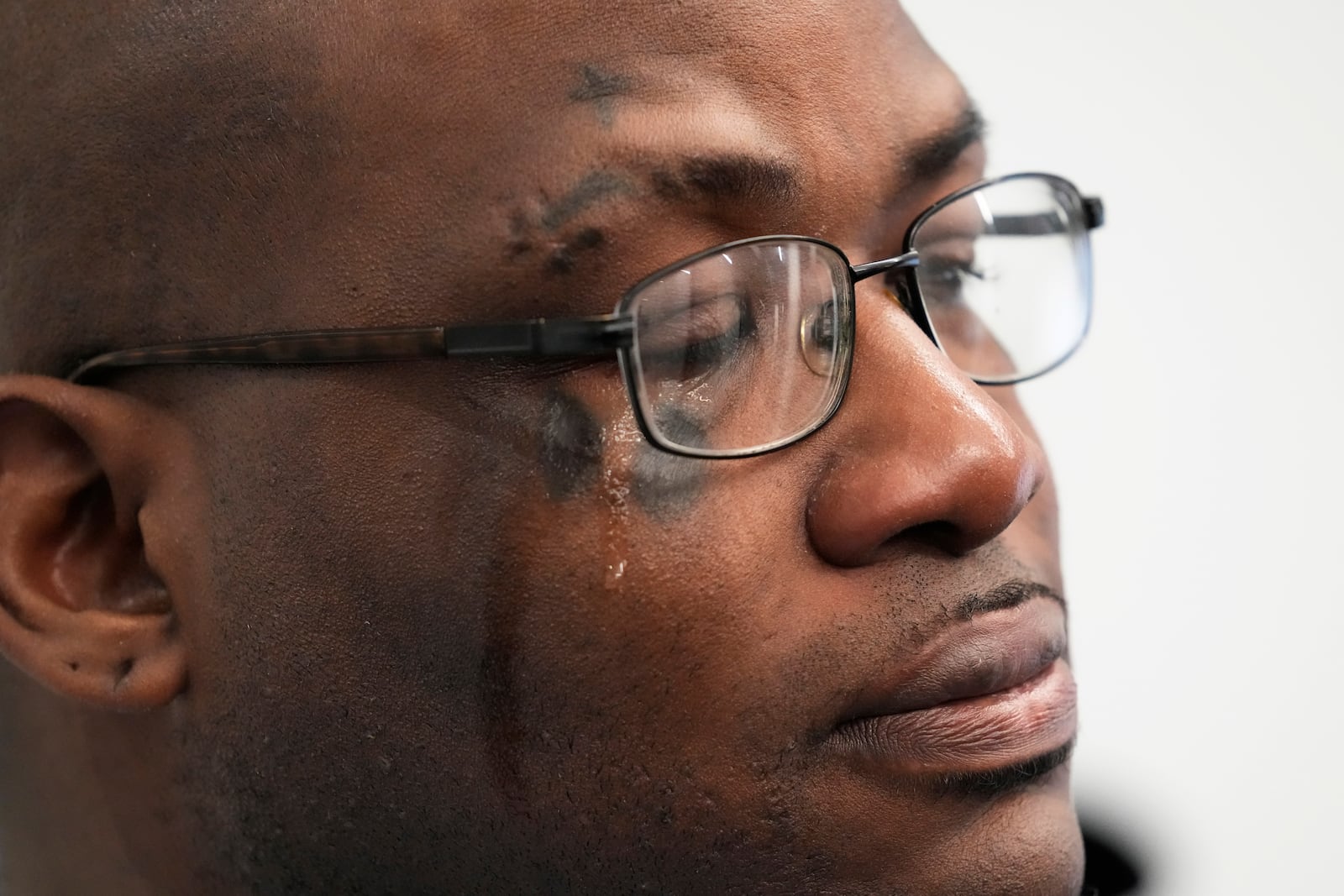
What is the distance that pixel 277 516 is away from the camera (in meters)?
1.30

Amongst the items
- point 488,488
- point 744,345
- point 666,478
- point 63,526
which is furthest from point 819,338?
point 63,526

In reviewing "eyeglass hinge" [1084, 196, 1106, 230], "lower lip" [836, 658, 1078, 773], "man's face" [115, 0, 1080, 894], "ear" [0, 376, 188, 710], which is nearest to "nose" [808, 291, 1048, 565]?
"man's face" [115, 0, 1080, 894]

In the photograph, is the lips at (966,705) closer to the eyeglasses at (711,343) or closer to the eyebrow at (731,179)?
the eyeglasses at (711,343)

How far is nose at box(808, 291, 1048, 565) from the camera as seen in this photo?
1213 mm

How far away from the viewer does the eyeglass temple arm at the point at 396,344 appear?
1193 millimetres

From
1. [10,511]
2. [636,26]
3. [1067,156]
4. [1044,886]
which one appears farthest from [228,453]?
[1067,156]

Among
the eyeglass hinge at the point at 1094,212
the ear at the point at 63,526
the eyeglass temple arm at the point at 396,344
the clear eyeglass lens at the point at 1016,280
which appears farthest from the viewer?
the eyeglass hinge at the point at 1094,212

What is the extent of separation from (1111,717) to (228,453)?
1485 mm

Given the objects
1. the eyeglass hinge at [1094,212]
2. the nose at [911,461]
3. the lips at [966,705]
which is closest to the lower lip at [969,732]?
the lips at [966,705]

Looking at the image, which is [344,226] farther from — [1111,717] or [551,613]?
[1111,717]

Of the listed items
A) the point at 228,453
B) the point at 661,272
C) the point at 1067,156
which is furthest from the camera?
the point at 1067,156

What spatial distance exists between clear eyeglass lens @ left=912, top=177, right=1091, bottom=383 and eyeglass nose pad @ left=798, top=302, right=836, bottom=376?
0.78ft

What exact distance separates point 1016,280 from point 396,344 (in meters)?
0.70

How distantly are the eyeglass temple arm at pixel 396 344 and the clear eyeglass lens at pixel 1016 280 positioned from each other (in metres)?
0.42
